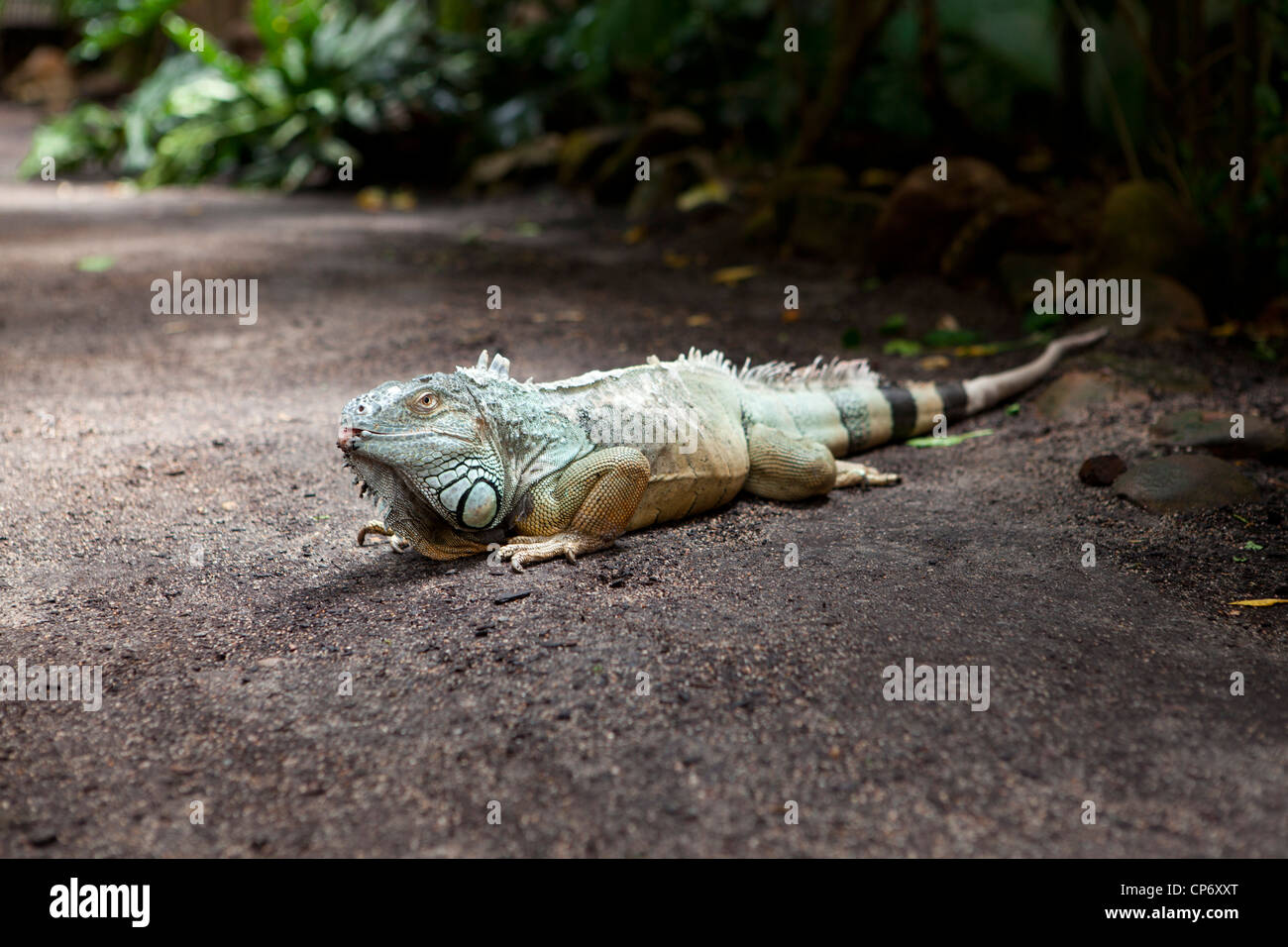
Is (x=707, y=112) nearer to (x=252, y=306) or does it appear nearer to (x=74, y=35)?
(x=252, y=306)

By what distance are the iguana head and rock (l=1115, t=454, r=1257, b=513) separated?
9.22ft

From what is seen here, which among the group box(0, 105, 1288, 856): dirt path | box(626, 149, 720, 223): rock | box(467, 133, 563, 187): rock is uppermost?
box(467, 133, 563, 187): rock

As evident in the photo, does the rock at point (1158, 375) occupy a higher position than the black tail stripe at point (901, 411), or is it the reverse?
the rock at point (1158, 375)

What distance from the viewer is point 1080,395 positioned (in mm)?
5773

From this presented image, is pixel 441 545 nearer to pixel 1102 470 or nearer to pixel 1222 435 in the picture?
pixel 1102 470

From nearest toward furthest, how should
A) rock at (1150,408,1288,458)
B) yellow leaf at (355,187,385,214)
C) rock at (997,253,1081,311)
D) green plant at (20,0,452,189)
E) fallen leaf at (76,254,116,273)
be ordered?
rock at (1150,408,1288,458) < rock at (997,253,1081,311) < fallen leaf at (76,254,116,273) < yellow leaf at (355,187,385,214) < green plant at (20,0,452,189)

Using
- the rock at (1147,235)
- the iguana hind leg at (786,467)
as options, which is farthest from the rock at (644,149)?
the iguana hind leg at (786,467)

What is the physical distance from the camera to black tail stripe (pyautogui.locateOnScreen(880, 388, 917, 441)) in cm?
543

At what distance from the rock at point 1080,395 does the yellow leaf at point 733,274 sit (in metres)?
3.63

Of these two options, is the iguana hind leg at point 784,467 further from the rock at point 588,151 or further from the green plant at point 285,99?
the green plant at point 285,99

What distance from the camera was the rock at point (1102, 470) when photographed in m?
4.75

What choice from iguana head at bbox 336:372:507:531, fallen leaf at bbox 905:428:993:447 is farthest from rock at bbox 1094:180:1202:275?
iguana head at bbox 336:372:507:531

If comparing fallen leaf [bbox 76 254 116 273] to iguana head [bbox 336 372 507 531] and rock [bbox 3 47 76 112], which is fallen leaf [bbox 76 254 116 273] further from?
rock [bbox 3 47 76 112]

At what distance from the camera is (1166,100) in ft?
→ 24.7
